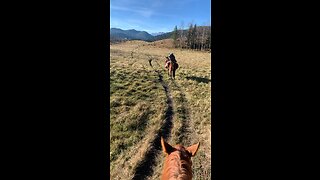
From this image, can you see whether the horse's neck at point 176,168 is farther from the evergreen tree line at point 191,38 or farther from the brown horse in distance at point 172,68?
the evergreen tree line at point 191,38

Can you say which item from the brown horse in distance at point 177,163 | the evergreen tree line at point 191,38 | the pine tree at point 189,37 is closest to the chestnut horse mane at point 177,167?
the brown horse in distance at point 177,163

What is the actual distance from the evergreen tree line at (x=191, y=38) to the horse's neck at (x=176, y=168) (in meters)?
53.2

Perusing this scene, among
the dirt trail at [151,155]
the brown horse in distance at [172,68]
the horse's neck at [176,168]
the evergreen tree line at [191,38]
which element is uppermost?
the evergreen tree line at [191,38]

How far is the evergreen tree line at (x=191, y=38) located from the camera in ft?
185

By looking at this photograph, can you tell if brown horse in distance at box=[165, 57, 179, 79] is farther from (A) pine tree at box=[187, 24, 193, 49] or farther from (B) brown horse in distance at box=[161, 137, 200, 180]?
(A) pine tree at box=[187, 24, 193, 49]

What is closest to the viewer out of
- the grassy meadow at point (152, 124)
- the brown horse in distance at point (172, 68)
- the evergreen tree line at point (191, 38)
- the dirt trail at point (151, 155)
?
the dirt trail at point (151, 155)

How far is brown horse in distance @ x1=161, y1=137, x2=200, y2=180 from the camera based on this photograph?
7.73ft
